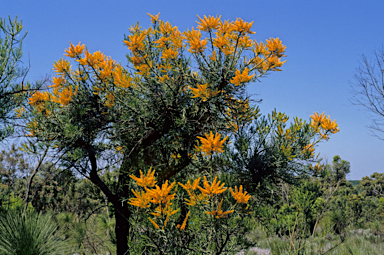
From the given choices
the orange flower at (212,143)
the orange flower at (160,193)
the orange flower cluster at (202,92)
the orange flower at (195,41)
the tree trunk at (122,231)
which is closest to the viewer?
the orange flower at (160,193)

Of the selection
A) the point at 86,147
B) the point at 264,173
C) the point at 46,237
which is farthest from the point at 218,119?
the point at 46,237

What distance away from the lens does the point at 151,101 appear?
2.77 metres

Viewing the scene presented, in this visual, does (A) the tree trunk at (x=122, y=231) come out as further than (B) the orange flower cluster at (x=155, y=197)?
Yes

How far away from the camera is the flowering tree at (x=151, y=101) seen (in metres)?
2.38

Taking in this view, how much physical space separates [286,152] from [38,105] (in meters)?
3.22

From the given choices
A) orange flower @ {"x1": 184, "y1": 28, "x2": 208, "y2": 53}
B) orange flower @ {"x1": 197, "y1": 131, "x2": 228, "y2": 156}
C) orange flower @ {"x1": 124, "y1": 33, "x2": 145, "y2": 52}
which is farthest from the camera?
orange flower @ {"x1": 124, "y1": 33, "x2": 145, "y2": 52}

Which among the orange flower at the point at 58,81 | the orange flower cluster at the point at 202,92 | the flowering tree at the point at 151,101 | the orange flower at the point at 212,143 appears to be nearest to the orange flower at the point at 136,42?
the flowering tree at the point at 151,101

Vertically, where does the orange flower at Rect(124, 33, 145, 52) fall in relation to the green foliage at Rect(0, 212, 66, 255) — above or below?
above

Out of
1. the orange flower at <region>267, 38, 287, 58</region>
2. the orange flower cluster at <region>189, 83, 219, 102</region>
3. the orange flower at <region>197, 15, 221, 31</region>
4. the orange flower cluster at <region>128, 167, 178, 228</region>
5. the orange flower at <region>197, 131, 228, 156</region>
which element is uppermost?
the orange flower at <region>197, 15, 221, 31</region>

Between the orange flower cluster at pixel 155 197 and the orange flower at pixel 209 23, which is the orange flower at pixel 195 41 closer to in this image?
the orange flower at pixel 209 23

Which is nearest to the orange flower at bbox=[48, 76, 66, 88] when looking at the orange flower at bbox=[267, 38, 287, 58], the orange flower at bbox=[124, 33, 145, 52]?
the orange flower at bbox=[124, 33, 145, 52]

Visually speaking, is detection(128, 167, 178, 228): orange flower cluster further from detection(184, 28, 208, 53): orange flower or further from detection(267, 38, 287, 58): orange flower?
detection(267, 38, 287, 58): orange flower

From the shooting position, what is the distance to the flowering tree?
2383 mm

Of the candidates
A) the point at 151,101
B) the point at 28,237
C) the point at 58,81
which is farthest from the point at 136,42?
the point at 28,237
